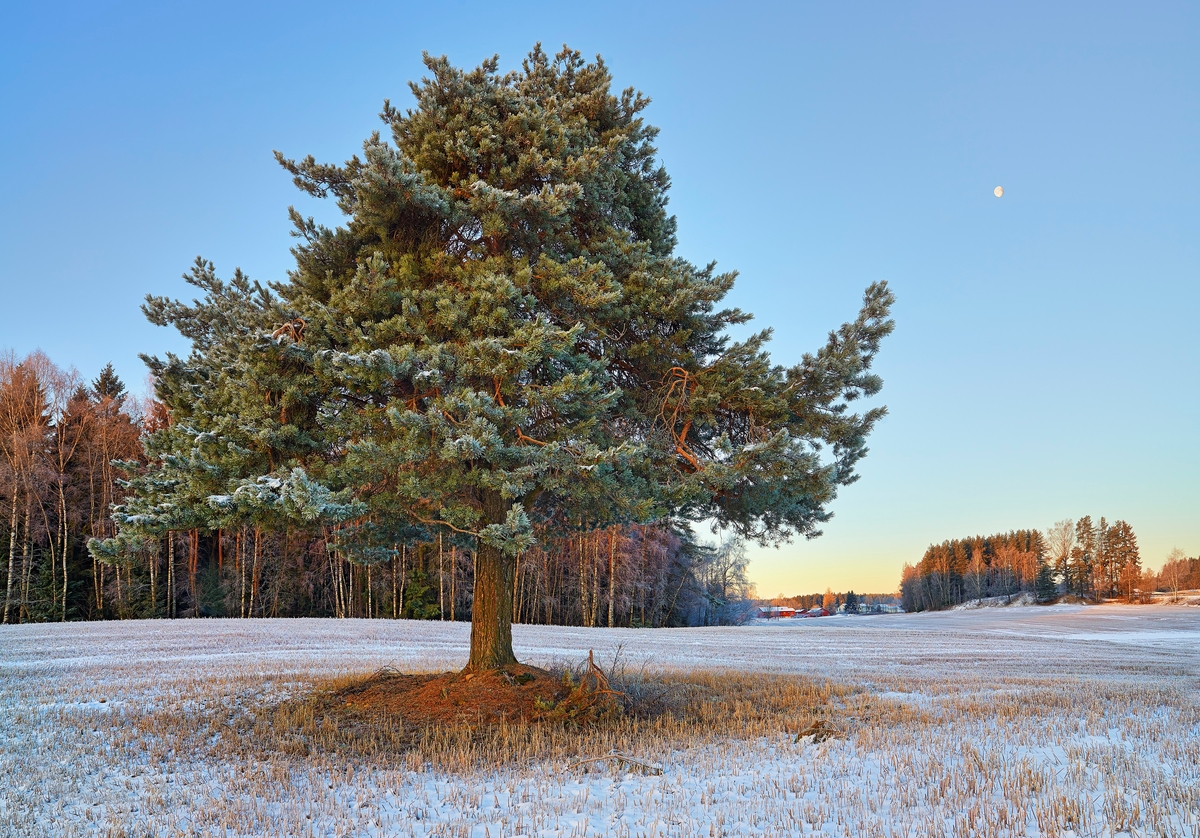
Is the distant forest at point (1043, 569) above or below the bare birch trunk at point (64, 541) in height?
below

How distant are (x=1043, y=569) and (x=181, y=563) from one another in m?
104

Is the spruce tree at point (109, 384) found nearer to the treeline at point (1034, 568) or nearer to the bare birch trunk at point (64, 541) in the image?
the bare birch trunk at point (64, 541)

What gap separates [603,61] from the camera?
476 inches

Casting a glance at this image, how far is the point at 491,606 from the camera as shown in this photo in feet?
33.6

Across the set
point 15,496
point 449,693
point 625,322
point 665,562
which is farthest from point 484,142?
point 665,562

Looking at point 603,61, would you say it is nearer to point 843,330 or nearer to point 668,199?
point 668,199

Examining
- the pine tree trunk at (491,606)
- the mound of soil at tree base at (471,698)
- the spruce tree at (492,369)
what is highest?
the spruce tree at (492,369)

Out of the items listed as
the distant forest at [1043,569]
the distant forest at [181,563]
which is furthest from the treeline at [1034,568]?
the distant forest at [181,563]

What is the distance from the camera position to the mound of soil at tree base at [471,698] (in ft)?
29.6

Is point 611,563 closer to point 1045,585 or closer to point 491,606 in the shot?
point 491,606

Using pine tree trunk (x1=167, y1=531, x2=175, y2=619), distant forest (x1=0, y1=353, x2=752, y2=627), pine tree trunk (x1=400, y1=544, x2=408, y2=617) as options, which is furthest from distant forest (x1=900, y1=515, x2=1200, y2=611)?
pine tree trunk (x1=167, y1=531, x2=175, y2=619)

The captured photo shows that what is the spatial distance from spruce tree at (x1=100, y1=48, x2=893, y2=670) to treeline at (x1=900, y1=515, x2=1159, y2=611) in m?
104

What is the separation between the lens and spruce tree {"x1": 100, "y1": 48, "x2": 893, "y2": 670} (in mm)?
8531

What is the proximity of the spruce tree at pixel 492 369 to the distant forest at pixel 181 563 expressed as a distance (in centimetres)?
2228
